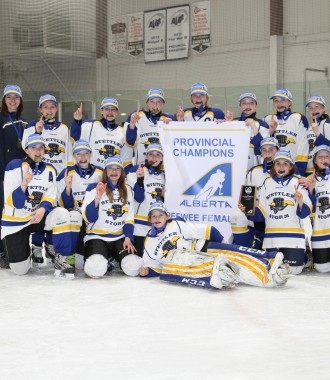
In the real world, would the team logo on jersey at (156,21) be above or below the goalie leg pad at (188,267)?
above

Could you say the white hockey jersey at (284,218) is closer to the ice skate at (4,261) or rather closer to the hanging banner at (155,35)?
the ice skate at (4,261)

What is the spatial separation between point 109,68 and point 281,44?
406 centimetres

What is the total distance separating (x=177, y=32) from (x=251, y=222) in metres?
10.1

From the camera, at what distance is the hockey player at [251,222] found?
5039 millimetres

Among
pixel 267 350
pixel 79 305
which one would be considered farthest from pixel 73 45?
pixel 267 350

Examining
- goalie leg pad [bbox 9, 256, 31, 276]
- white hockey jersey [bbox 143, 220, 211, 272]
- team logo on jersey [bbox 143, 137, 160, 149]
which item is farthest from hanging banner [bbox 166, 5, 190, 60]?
goalie leg pad [bbox 9, 256, 31, 276]

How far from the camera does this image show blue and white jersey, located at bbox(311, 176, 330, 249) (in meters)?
4.95

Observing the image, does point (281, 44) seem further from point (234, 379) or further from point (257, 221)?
point (234, 379)

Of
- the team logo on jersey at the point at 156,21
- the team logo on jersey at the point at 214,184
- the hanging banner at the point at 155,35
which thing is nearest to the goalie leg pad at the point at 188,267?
the team logo on jersey at the point at 214,184

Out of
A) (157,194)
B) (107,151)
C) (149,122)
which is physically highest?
(149,122)

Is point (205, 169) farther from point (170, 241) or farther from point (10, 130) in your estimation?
point (10, 130)

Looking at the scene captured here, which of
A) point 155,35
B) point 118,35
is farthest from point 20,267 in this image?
point 118,35

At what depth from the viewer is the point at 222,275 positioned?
13.6 feet

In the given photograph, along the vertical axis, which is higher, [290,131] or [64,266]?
[290,131]
